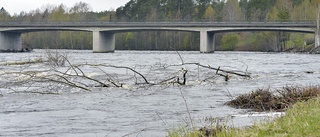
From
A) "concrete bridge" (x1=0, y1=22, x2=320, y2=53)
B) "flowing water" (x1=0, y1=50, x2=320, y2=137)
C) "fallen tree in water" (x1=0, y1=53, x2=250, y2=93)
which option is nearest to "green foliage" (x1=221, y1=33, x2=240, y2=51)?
"concrete bridge" (x1=0, y1=22, x2=320, y2=53)

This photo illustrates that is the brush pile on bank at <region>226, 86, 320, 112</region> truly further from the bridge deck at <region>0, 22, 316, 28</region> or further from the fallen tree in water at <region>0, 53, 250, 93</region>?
the bridge deck at <region>0, 22, 316, 28</region>

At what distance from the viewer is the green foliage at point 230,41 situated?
99.0 metres

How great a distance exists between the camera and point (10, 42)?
292ft

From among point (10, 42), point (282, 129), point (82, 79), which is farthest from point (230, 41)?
point (282, 129)

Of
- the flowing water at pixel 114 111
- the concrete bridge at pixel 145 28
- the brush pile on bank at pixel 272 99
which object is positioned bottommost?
the flowing water at pixel 114 111

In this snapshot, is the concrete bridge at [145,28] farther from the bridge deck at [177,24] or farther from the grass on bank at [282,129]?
the grass on bank at [282,129]

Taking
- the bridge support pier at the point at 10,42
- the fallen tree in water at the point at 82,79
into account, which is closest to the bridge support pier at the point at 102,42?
the bridge support pier at the point at 10,42

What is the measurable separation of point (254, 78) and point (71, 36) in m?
93.8

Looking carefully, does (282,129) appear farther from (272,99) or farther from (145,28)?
(145,28)

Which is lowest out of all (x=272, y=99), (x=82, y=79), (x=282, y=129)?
(x=82, y=79)

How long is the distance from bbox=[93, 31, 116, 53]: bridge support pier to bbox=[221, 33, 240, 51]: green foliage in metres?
24.0

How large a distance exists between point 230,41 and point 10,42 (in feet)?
136

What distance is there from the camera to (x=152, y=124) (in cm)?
1094

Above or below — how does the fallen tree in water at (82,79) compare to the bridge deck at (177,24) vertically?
below
